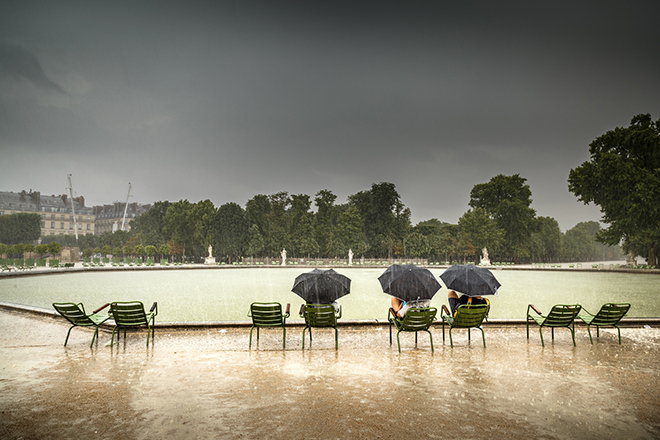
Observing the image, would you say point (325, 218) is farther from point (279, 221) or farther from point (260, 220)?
point (260, 220)

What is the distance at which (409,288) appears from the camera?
7199mm

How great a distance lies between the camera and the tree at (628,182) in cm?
3697

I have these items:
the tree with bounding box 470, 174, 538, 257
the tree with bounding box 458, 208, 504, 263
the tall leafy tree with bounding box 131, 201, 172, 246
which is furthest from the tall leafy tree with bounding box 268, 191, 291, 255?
the tree with bounding box 470, 174, 538, 257

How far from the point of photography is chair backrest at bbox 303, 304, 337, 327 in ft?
22.1

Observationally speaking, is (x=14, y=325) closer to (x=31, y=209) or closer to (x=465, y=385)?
(x=465, y=385)

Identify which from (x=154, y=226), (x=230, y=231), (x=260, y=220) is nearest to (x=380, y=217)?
(x=260, y=220)

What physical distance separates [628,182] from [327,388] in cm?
4433

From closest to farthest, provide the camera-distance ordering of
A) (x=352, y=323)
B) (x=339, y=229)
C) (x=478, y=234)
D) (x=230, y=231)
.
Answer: (x=352, y=323) → (x=230, y=231) → (x=478, y=234) → (x=339, y=229)

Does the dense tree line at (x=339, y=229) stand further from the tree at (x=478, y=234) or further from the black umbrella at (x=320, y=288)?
the black umbrella at (x=320, y=288)

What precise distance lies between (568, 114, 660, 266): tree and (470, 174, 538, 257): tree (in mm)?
21127

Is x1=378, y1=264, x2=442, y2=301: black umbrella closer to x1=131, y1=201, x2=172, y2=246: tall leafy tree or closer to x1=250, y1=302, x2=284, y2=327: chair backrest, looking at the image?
x1=250, y1=302, x2=284, y2=327: chair backrest

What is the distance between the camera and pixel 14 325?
8.75 meters

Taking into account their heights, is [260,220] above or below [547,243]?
above

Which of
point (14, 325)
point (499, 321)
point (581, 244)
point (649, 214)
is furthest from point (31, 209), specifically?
point (581, 244)
